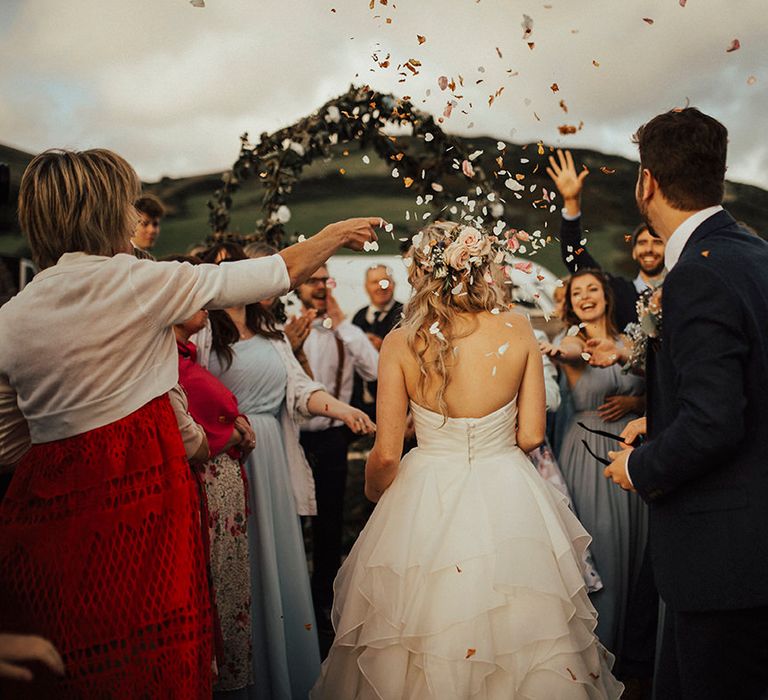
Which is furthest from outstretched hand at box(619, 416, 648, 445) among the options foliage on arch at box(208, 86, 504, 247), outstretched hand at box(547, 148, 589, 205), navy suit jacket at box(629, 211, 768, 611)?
foliage on arch at box(208, 86, 504, 247)

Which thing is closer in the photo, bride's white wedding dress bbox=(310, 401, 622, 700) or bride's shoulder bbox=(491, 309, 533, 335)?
bride's white wedding dress bbox=(310, 401, 622, 700)

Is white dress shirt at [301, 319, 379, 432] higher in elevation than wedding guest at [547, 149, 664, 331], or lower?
lower

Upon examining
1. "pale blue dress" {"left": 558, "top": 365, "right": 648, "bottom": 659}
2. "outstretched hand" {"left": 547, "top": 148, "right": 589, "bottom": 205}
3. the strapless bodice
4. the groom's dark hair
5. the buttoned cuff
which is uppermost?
"outstretched hand" {"left": 547, "top": 148, "right": 589, "bottom": 205}

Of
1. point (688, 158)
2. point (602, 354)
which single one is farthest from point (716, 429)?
point (602, 354)

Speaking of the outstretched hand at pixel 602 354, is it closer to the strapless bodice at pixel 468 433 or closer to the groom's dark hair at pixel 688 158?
the strapless bodice at pixel 468 433

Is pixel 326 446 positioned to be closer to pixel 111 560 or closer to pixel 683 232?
pixel 111 560

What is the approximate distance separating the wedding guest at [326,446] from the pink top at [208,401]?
2.22 m

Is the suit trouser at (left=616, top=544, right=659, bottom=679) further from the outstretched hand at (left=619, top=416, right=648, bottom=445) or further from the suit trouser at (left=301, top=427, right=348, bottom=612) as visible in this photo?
the suit trouser at (left=301, top=427, right=348, bottom=612)

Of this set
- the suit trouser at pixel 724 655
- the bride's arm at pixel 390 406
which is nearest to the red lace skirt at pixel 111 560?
the bride's arm at pixel 390 406

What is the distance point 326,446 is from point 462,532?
2947mm

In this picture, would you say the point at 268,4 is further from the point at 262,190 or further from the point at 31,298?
A: the point at 31,298

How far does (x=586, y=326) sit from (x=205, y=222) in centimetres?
353

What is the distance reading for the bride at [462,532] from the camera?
2824mm

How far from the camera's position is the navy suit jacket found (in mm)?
2178
